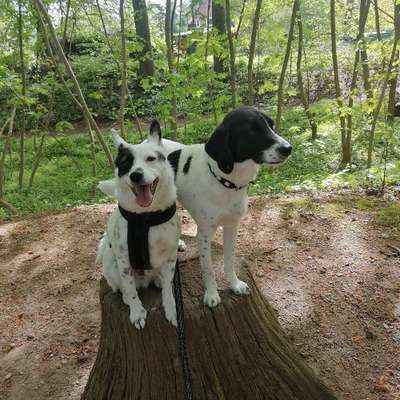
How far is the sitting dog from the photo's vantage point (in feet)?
7.38

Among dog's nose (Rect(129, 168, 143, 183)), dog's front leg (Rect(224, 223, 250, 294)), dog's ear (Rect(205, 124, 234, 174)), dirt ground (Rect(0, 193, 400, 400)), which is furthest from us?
dirt ground (Rect(0, 193, 400, 400))

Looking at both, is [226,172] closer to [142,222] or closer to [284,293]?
[142,222]

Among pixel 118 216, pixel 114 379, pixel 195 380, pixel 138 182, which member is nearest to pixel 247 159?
pixel 138 182

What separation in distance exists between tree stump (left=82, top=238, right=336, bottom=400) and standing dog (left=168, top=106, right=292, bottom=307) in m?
0.14

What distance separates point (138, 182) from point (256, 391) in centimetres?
168

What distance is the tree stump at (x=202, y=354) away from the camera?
261 centimetres

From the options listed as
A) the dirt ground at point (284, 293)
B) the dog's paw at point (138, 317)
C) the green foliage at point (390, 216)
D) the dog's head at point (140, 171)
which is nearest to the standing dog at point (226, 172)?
the dog's head at point (140, 171)

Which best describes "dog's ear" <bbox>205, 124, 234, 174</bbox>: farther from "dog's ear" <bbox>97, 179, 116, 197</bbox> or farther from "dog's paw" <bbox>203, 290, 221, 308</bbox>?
"dog's paw" <bbox>203, 290, 221, 308</bbox>

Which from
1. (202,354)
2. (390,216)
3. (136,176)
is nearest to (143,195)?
(136,176)

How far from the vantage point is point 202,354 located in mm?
2666

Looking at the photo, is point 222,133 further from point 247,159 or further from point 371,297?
point 371,297

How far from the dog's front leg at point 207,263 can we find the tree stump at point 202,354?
0.05 metres

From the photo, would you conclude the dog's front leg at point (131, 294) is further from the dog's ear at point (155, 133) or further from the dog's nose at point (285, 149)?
the dog's nose at point (285, 149)

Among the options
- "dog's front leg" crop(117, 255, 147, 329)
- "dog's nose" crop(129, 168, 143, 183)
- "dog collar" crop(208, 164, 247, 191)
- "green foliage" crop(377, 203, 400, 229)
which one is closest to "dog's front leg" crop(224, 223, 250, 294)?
"dog collar" crop(208, 164, 247, 191)
